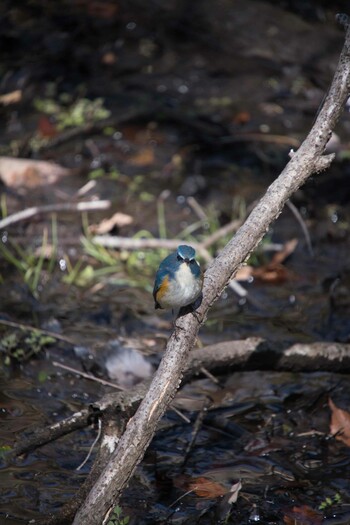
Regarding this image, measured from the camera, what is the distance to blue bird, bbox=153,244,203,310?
12.5ft

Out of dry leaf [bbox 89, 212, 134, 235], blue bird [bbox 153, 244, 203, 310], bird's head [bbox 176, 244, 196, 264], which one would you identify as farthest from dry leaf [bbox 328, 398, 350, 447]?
dry leaf [bbox 89, 212, 134, 235]

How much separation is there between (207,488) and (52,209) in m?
3.36

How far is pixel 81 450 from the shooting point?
465 cm

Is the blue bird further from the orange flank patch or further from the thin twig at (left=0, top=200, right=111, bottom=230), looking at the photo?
the thin twig at (left=0, top=200, right=111, bottom=230)

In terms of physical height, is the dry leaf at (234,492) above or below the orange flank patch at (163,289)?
below

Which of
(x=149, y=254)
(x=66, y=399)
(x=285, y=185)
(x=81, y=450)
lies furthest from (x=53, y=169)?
(x=285, y=185)

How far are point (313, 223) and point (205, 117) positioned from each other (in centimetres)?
208

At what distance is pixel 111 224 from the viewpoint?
23.4ft

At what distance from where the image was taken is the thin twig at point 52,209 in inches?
263

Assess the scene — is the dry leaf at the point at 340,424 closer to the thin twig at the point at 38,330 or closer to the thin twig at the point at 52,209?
the thin twig at the point at 38,330

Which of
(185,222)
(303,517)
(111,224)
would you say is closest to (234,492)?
(303,517)

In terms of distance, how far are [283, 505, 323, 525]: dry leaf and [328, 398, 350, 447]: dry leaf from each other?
28.2 inches

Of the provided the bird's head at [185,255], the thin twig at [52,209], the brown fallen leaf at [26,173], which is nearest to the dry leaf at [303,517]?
the bird's head at [185,255]

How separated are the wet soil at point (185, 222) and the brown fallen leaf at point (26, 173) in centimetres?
9
